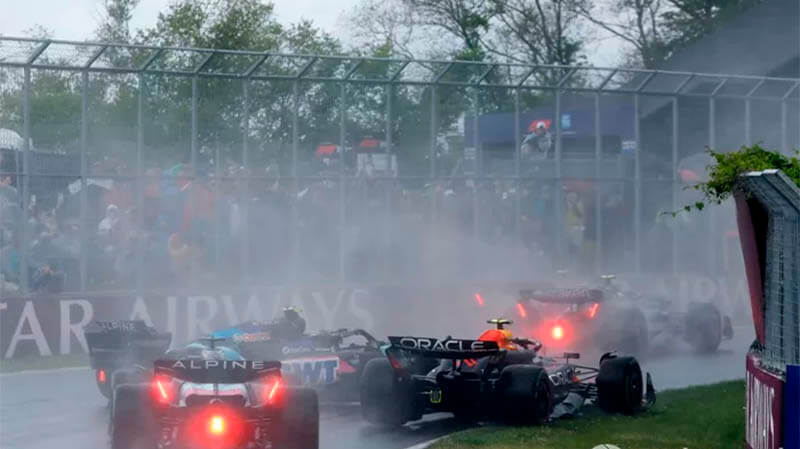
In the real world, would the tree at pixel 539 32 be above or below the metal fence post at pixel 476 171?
above

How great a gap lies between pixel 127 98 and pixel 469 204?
21.8 ft

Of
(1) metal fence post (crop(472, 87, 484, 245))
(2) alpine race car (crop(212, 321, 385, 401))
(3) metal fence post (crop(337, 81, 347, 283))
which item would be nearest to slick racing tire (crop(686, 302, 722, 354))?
(1) metal fence post (crop(472, 87, 484, 245))

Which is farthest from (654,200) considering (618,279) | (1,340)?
(1,340)

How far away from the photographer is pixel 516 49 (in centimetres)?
4081

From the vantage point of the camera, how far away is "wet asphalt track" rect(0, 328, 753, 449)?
11961 mm

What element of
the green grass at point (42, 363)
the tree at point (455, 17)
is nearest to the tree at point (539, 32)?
the tree at point (455, 17)

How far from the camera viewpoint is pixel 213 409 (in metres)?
10.0

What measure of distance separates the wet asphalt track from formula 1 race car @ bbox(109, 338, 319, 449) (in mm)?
1707

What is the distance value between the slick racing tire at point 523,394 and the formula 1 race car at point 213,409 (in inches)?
101

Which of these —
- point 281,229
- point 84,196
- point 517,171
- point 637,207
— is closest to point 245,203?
point 281,229

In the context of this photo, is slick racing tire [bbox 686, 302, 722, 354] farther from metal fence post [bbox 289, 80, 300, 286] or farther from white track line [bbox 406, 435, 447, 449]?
white track line [bbox 406, 435, 447, 449]

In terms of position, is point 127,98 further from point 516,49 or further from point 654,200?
point 516,49

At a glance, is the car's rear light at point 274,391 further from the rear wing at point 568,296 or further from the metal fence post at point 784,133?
the metal fence post at point 784,133

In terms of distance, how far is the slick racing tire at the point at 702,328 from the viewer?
20000mm
